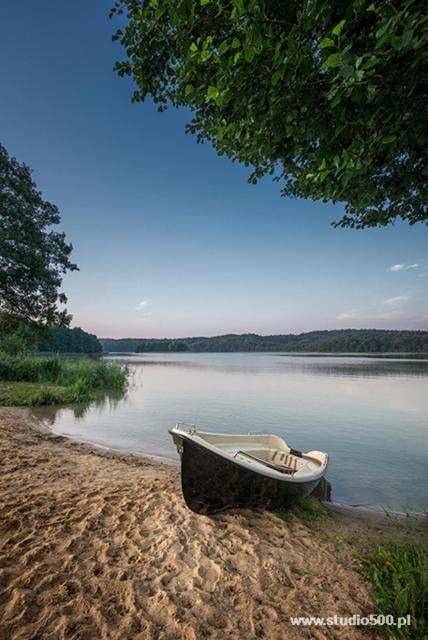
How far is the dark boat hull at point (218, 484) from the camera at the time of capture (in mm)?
4086

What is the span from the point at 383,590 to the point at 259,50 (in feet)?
17.2

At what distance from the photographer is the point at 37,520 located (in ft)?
12.2

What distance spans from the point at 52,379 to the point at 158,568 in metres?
18.4

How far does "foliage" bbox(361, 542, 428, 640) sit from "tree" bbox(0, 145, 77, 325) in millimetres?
18508

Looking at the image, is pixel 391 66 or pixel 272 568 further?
pixel 272 568

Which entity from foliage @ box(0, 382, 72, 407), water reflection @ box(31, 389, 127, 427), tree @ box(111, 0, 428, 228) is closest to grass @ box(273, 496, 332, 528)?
tree @ box(111, 0, 428, 228)

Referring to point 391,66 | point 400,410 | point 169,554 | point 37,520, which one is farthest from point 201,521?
point 400,410

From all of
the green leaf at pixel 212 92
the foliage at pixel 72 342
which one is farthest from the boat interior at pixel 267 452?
the foliage at pixel 72 342

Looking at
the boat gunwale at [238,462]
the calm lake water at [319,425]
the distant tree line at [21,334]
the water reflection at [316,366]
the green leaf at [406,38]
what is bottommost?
the water reflection at [316,366]

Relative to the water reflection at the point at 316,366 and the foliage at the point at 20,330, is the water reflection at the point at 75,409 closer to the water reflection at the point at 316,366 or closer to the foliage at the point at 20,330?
the foliage at the point at 20,330

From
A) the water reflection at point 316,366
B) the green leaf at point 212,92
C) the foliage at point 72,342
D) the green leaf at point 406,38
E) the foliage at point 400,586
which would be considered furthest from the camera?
the foliage at point 72,342

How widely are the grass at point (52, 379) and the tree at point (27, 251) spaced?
3132 millimetres

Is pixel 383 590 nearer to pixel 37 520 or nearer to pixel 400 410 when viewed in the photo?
pixel 37 520

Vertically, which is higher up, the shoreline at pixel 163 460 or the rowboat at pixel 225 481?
the rowboat at pixel 225 481
